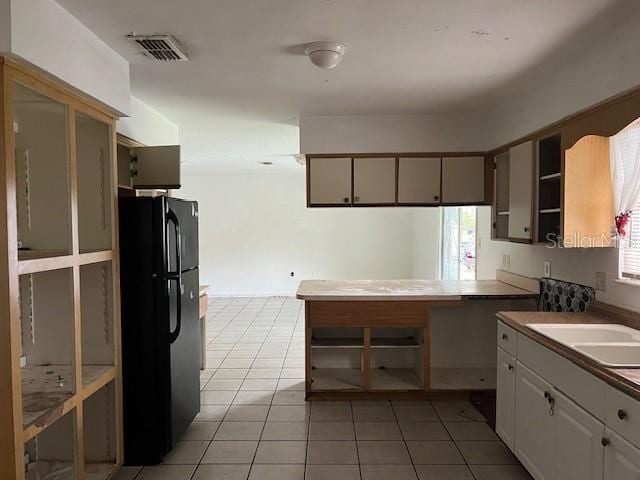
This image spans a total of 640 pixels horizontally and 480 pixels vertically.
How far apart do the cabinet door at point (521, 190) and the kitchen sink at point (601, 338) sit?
0.83 meters

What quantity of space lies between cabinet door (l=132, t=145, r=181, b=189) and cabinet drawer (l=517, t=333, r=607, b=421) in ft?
8.27

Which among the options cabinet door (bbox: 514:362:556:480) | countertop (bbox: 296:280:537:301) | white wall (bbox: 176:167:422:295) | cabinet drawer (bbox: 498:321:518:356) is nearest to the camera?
cabinet door (bbox: 514:362:556:480)

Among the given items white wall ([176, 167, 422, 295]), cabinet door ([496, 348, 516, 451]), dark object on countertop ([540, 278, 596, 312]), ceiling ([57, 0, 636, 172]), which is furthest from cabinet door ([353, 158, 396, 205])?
white wall ([176, 167, 422, 295])

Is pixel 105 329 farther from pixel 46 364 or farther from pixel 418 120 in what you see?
pixel 418 120

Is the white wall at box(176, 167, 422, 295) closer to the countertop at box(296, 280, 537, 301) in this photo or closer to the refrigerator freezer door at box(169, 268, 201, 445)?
the countertop at box(296, 280, 537, 301)

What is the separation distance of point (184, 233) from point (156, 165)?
675 mm

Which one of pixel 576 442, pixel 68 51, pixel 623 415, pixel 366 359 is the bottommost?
pixel 366 359

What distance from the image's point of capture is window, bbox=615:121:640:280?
229cm

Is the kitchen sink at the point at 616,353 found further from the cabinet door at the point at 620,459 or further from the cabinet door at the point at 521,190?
the cabinet door at the point at 521,190

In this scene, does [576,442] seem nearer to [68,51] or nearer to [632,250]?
[632,250]

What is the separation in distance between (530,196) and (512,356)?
1.12 meters

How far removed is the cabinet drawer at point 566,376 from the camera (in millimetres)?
1695

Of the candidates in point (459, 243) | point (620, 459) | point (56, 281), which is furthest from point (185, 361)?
point (459, 243)

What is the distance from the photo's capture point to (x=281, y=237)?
8.53 meters
